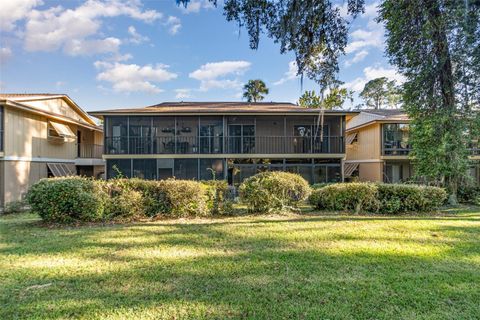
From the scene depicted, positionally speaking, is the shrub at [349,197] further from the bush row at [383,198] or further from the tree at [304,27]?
the tree at [304,27]

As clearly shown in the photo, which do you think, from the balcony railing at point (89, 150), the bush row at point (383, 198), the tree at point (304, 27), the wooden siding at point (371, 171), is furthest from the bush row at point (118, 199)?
the wooden siding at point (371, 171)

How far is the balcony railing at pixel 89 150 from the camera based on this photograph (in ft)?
66.8

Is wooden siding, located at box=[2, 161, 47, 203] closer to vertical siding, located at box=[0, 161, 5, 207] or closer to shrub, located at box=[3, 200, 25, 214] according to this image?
vertical siding, located at box=[0, 161, 5, 207]

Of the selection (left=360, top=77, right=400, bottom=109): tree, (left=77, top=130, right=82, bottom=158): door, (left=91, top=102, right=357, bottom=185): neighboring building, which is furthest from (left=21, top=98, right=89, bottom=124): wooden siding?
(left=360, top=77, right=400, bottom=109): tree

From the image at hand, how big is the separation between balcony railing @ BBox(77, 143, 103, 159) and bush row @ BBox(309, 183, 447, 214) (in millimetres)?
18909

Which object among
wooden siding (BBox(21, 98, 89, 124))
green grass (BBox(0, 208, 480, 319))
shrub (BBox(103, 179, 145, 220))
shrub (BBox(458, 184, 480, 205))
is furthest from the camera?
wooden siding (BBox(21, 98, 89, 124))

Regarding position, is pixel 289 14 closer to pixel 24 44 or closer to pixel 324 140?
pixel 324 140

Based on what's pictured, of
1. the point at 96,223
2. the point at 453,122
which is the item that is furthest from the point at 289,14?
the point at 453,122

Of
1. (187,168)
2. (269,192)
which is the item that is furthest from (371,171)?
(269,192)

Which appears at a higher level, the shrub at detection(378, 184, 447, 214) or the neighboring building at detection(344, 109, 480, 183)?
the neighboring building at detection(344, 109, 480, 183)

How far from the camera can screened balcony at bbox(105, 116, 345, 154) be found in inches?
658

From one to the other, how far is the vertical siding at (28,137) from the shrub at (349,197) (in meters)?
15.6

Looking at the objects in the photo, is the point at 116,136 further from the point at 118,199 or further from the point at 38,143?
the point at 118,199

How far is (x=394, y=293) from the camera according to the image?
138 inches
